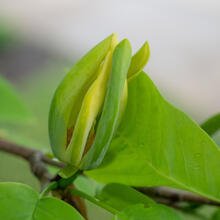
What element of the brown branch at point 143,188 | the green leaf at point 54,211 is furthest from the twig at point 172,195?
the green leaf at point 54,211

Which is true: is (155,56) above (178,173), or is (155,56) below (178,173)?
below

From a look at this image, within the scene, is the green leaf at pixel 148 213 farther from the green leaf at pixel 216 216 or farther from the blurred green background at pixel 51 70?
the blurred green background at pixel 51 70

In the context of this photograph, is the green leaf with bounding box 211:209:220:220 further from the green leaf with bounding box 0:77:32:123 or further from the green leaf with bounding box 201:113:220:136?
the green leaf with bounding box 0:77:32:123

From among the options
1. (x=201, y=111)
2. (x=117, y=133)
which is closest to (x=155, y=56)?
(x=201, y=111)

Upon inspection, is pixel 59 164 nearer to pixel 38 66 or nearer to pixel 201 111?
pixel 201 111

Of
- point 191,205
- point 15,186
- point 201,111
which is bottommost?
point 201,111

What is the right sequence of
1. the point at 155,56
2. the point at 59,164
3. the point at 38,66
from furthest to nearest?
the point at 155,56, the point at 38,66, the point at 59,164
